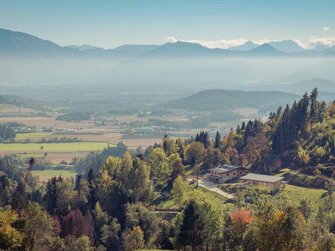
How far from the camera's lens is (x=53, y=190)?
115562 mm

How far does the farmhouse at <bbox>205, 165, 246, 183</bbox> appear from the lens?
133 m

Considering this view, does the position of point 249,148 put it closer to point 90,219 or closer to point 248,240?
point 90,219

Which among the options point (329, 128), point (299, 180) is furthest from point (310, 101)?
point (299, 180)

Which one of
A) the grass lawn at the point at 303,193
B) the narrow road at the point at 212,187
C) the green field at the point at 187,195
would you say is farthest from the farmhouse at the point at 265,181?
the green field at the point at 187,195

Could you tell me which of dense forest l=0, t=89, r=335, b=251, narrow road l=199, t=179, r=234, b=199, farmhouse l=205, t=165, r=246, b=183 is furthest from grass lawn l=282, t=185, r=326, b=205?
farmhouse l=205, t=165, r=246, b=183

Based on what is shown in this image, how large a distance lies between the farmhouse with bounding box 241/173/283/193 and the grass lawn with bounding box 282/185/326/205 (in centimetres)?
224

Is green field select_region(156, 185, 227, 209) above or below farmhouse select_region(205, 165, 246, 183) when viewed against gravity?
below

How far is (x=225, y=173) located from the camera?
437 ft

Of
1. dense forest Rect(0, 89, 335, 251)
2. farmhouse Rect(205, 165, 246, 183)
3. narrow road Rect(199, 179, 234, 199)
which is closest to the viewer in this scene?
dense forest Rect(0, 89, 335, 251)

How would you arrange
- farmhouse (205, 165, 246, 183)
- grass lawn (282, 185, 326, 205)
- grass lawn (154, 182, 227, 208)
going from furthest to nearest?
farmhouse (205, 165, 246, 183) → grass lawn (154, 182, 227, 208) → grass lawn (282, 185, 326, 205)

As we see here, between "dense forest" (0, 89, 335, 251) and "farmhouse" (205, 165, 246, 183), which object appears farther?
"farmhouse" (205, 165, 246, 183)

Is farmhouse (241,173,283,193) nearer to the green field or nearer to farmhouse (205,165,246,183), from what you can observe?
farmhouse (205,165,246,183)

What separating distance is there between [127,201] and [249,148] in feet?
150

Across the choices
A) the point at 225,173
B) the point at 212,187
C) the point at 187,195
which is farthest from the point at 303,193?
the point at 225,173
